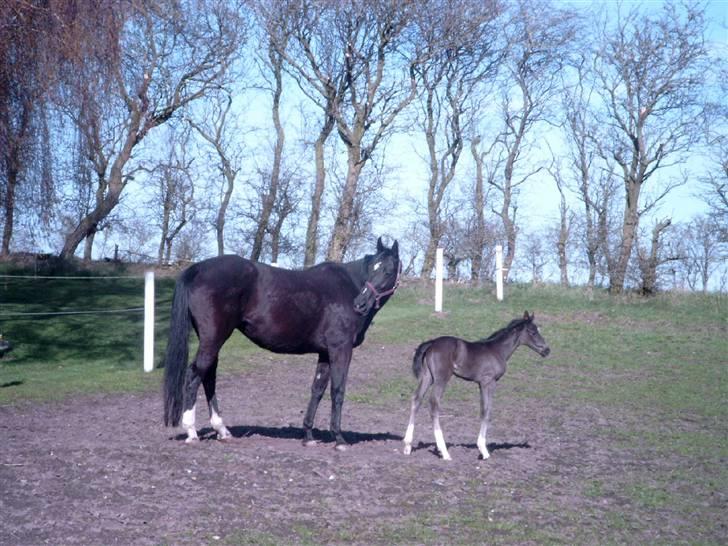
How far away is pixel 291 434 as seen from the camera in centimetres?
916

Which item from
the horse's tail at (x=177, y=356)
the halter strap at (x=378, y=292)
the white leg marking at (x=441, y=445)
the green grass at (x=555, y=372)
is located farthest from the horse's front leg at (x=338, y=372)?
the green grass at (x=555, y=372)

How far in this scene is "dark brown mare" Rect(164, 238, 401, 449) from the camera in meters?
8.00

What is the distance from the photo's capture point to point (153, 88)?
670 inches

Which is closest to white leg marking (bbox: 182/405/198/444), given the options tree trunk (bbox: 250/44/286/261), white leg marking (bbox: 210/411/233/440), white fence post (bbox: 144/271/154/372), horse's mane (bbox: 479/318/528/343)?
white leg marking (bbox: 210/411/233/440)

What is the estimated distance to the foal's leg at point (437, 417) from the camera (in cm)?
801

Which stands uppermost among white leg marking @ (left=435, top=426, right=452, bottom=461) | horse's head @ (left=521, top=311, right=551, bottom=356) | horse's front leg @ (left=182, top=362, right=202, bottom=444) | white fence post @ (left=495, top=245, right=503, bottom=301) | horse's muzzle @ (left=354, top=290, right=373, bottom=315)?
white fence post @ (left=495, top=245, right=503, bottom=301)

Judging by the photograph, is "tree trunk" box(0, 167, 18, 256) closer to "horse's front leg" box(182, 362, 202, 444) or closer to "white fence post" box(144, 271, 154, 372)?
"white fence post" box(144, 271, 154, 372)

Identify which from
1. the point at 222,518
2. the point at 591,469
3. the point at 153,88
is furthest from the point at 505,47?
the point at 222,518

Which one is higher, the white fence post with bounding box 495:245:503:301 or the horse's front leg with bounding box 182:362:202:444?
the white fence post with bounding box 495:245:503:301

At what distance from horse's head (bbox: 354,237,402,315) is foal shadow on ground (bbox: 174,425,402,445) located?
A: 1.48 meters

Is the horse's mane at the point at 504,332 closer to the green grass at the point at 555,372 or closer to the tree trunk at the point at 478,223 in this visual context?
the green grass at the point at 555,372

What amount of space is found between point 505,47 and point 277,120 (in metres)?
8.95

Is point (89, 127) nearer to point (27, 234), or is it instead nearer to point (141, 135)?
point (27, 234)

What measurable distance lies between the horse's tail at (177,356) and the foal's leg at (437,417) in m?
2.41
